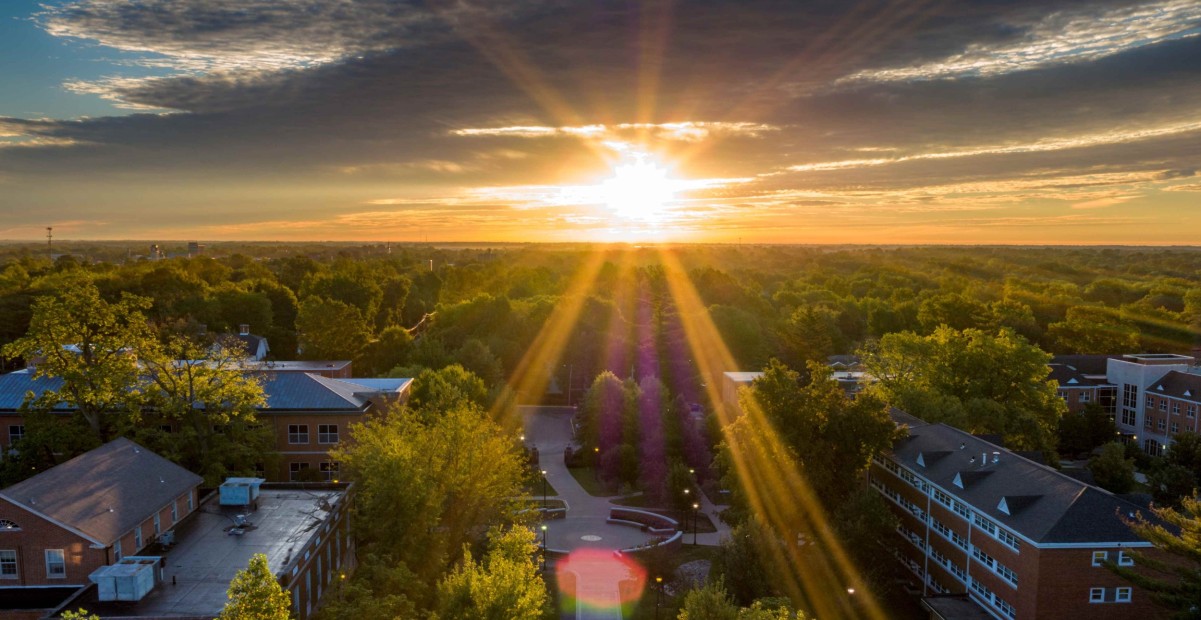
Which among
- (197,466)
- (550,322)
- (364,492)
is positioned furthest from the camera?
(550,322)

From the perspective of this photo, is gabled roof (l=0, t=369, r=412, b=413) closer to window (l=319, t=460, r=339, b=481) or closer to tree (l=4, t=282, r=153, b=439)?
window (l=319, t=460, r=339, b=481)

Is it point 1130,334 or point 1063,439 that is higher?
point 1130,334

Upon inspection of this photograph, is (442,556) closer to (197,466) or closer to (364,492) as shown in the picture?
(364,492)

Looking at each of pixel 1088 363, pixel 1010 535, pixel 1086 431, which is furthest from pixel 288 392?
pixel 1088 363

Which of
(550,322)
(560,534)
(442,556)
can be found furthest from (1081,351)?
(442,556)

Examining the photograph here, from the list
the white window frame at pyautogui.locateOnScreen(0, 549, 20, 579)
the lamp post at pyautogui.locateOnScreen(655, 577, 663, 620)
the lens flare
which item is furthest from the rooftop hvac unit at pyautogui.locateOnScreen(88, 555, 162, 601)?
the lamp post at pyautogui.locateOnScreen(655, 577, 663, 620)

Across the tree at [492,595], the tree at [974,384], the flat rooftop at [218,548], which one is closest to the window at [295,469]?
the flat rooftop at [218,548]
